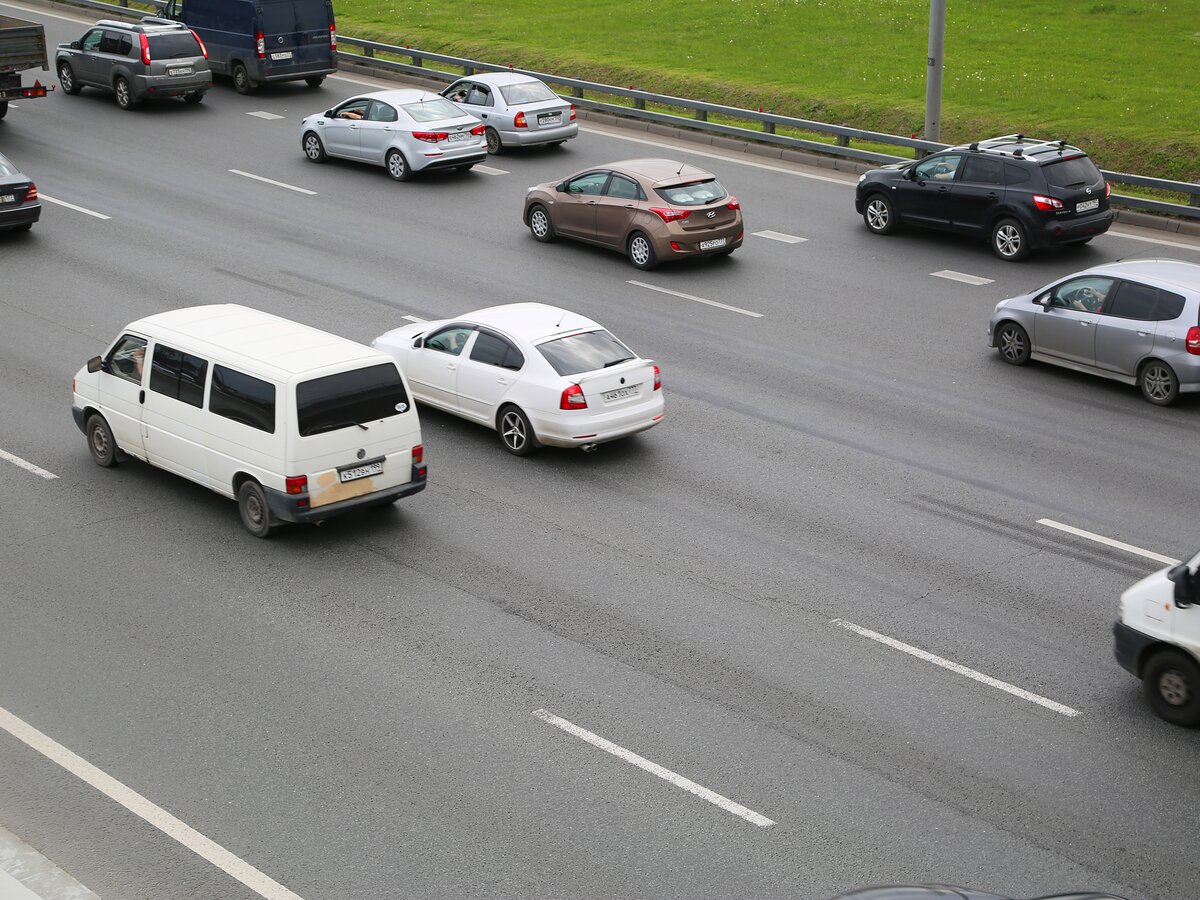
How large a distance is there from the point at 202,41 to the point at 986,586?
93.8 feet

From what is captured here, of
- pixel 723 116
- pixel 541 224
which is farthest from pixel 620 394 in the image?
pixel 723 116

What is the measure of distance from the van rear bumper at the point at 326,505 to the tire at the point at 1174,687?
262 inches

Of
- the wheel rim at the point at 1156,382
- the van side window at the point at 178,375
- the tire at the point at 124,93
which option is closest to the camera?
the van side window at the point at 178,375

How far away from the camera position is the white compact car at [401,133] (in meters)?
26.9

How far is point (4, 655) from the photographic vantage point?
1101 centimetres

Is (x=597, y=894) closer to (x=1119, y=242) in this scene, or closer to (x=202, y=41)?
(x=1119, y=242)

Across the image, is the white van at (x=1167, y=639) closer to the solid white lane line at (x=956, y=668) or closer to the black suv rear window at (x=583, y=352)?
the solid white lane line at (x=956, y=668)

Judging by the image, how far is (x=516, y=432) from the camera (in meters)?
15.3

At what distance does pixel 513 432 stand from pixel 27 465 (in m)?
5.09

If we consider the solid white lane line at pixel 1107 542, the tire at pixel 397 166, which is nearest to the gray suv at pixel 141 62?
the tire at pixel 397 166

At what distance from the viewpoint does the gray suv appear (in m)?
31.8

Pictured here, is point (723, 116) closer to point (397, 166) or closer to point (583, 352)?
point (397, 166)

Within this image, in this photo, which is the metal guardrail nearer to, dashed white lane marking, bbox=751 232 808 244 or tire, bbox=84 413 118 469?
dashed white lane marking, bbox=751 232 808 244

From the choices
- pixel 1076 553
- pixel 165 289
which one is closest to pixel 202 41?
pixel 165 289
